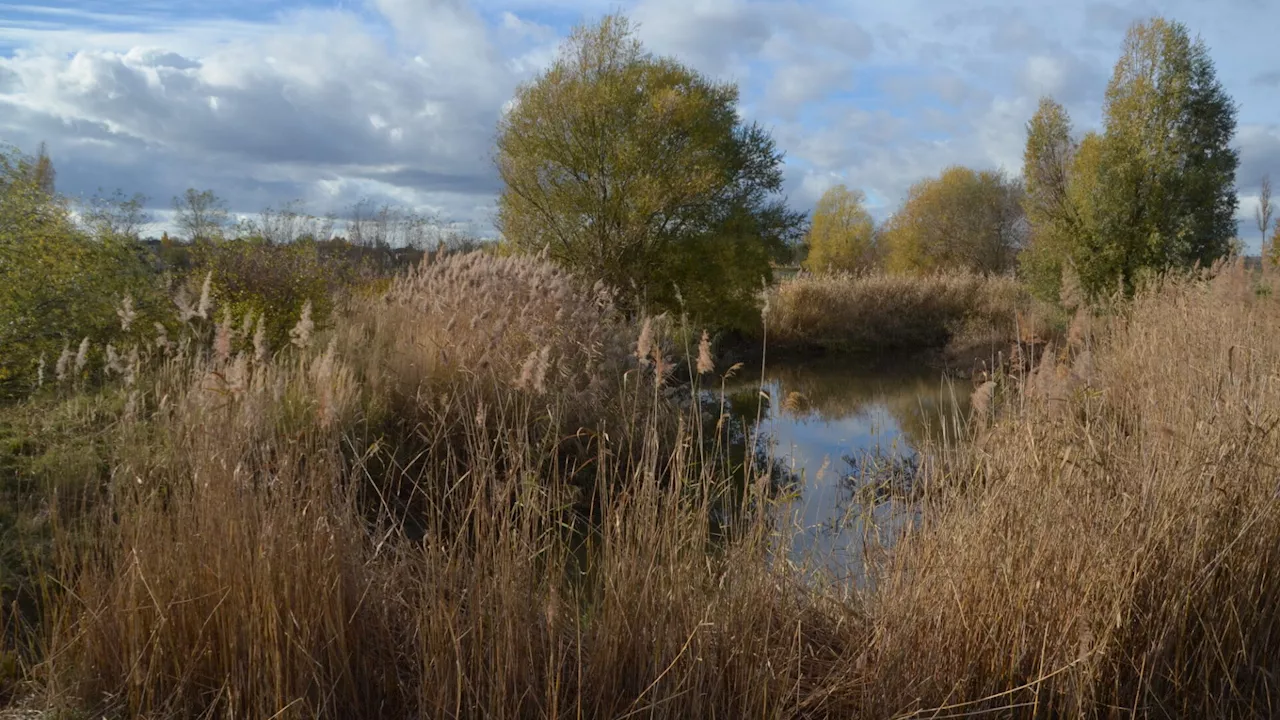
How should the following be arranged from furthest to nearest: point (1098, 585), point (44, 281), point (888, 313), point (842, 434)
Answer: point (888, 313) < point (842, 434) < point (44, 281) < point (1098, 585)

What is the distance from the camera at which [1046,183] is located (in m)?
22.5

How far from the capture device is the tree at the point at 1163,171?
19812mm

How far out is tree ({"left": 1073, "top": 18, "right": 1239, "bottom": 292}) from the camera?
1981cm

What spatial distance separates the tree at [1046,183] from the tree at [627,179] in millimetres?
7281

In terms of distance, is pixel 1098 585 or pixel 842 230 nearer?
pixel 1098 585

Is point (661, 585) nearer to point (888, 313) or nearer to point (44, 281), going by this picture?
point (44, 281)

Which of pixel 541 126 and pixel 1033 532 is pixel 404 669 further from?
pixel 541 126

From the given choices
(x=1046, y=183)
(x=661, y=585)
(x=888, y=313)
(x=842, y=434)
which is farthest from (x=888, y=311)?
(x=661, y=585)

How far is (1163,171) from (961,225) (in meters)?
17.2

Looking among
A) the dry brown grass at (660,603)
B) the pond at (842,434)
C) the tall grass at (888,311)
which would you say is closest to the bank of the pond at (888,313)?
the tall grass at (888,311)

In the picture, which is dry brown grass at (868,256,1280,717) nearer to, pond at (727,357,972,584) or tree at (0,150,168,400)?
pond at (727,357,972,584)

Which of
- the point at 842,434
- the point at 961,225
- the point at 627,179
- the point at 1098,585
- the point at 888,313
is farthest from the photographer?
the point at 961,225

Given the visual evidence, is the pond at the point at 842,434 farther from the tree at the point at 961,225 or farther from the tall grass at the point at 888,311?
the tree at the point at 961,225

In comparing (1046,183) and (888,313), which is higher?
(1046,183)
